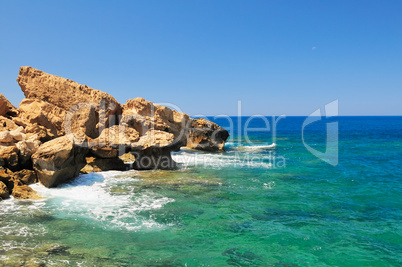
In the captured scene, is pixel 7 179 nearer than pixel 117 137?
Yes

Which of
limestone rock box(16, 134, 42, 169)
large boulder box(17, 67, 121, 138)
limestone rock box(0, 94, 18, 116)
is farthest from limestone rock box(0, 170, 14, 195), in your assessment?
large boulder box(17, 67, 121, 138)

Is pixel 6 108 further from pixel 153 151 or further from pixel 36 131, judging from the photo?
pixel 153 151

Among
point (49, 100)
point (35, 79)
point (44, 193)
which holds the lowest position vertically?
point (44, 193)

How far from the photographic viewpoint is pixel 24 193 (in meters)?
13.6

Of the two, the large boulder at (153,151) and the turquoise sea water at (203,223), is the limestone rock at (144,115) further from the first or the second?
the turquoise sea water at (203,223)

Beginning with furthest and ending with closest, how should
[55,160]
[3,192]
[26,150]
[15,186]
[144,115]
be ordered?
[144,115]
[26,150]
[55,160]
[15,186]
[3,192]

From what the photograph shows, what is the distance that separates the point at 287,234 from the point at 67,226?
8325 mm

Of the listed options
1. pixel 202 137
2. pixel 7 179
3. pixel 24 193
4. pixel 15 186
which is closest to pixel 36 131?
pixel 7 179

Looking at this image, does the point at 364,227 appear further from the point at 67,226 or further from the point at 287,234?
the point at 67,226

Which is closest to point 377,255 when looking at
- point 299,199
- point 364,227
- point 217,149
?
point 364,227

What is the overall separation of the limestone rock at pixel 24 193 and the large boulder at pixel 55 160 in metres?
1.13

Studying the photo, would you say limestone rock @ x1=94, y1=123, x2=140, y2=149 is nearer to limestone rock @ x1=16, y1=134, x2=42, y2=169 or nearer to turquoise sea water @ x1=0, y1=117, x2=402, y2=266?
turquoise sea water @ x1=0, y1=117, x2=402, y2=266

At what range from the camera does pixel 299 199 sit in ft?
50.3

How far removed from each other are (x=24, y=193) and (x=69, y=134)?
4.17 metres
